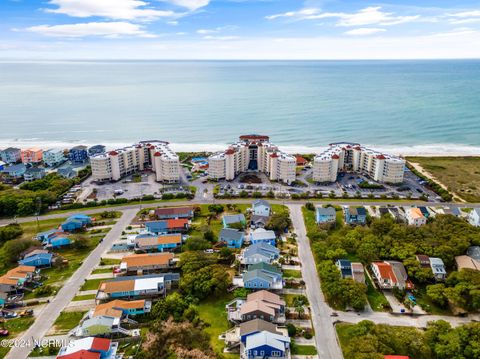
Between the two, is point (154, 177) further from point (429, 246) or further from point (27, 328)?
point (429, 246)

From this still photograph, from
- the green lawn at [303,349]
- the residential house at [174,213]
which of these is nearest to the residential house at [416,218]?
the green lawn at [303,349]

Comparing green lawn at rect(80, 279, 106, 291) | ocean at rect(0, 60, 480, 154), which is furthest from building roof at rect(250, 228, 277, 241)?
ocean at rect(0, 60, 480, 154)

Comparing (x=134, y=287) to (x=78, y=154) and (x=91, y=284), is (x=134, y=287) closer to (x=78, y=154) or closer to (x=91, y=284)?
(x=91, y=284)

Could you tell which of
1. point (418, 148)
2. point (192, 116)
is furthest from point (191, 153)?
point (418, 148)

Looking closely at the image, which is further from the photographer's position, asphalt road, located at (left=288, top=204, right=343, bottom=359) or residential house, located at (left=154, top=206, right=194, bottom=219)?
residential house, located at (left=154, top=206, right=194, bottom=219)

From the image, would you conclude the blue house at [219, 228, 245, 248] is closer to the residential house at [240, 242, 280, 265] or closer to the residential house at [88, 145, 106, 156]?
the residential house at [240, 242, 280, 265]
